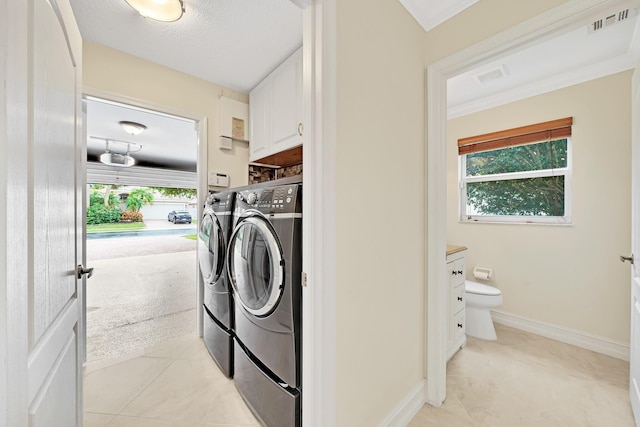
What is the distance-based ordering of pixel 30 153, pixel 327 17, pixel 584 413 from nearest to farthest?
pixel 30 153 → pixel 327 17 → pixel 584 413

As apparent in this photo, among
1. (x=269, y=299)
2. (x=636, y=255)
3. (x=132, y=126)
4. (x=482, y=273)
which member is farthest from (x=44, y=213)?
(x=132, y=126)

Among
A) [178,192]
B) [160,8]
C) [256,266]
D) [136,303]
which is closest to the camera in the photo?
[256,266]

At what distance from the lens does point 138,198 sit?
897 centimetres

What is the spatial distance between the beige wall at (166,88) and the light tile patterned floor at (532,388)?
249cm

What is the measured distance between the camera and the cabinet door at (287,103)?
1900mm

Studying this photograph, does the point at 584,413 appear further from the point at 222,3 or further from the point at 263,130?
the point at 222,3

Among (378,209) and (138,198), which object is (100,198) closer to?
(138,198)

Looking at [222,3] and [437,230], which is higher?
[222,3]

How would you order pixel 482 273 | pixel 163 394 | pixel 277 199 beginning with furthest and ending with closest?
1. pixel 482 273
2. pixel 163 394
3. pixel 277 199

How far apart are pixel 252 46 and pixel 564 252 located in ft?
10.4

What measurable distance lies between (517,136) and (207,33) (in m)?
2.87

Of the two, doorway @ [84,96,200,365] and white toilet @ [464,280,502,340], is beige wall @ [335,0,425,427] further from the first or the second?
doorway @ [84,96,200,365]

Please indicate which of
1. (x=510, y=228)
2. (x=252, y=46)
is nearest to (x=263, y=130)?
(x=252, y=46)

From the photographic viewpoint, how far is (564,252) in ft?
7.01
